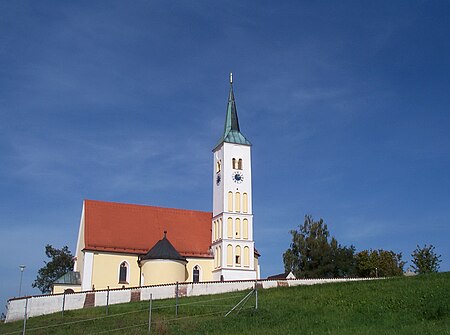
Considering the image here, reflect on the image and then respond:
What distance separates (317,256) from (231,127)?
18.2 meters

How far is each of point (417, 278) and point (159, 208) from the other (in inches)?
1266

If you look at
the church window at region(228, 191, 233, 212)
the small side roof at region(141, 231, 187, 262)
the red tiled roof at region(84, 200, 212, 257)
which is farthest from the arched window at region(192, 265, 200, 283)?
the church window at region(228, 191, 233, 212)

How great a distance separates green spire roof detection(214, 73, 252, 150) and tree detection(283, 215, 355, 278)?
1569cm

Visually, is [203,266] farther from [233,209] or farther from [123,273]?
[123,273]

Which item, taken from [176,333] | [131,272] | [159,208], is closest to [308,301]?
[176,333]

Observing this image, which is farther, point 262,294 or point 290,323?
point 262,294

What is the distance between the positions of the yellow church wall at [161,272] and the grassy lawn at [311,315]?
18092 mm

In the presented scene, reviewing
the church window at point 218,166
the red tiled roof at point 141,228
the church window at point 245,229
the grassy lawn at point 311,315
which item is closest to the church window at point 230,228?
the church window at point 245,229

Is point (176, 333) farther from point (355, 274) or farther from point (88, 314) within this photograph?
point (355, 274)

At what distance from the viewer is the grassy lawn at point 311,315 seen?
22.3 metres

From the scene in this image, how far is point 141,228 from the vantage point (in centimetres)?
5772

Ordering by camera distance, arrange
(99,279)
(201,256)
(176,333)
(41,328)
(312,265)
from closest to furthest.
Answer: (176,333), (41,328), (99,279), (201,256), (312,265)

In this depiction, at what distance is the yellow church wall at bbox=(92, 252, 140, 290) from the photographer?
52969 mm

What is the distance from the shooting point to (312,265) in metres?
67.5
